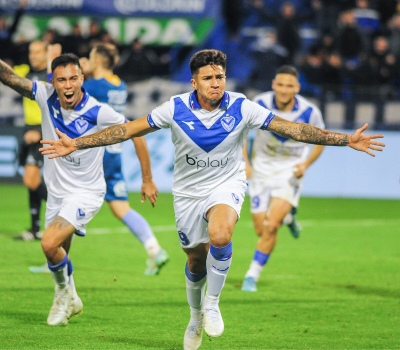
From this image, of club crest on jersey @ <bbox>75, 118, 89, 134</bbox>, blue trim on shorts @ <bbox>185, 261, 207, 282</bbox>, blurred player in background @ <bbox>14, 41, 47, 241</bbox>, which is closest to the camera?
blue trim on shorts @ <bbox>185, 261, 207, 282</bbox>

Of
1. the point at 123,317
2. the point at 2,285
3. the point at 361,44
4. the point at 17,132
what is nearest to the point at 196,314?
the point at 123,317

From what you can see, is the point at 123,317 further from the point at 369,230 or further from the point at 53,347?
the point at 369,230

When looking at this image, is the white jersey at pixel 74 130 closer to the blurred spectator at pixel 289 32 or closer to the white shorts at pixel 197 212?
the white shorts at pixel 197 212

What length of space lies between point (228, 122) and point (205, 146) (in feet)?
0.80

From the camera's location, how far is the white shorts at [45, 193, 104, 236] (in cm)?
770

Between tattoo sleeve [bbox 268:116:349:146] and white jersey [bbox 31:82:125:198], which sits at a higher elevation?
tattoo sleeve [bbox 268:116:349:146]

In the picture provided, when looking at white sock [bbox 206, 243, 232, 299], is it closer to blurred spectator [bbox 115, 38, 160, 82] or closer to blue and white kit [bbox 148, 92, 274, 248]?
blue and white kit [bbox 148, 92, 274, 248]

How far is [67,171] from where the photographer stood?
798 centimetres

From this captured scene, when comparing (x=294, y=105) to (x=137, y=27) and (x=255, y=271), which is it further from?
(x=137, y=27)

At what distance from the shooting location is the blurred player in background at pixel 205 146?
21.9ft

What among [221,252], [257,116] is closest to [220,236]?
[221,252]

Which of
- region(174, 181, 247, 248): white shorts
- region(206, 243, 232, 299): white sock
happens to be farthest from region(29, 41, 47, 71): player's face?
region(206, 243, 232, 299): white sock

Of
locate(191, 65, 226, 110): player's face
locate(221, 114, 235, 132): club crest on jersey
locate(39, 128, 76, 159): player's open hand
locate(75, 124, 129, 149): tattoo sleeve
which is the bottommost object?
locate(39, 128, 76, 159): player's open hand

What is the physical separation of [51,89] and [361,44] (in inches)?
630
